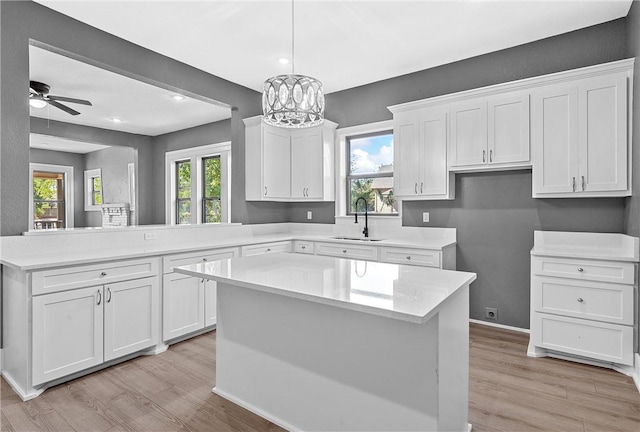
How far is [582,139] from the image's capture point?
2.96m

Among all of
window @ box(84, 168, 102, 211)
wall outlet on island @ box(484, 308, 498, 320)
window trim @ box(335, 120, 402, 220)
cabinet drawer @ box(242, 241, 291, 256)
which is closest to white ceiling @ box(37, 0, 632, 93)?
window trim @ box(335, 120, 402, 220)

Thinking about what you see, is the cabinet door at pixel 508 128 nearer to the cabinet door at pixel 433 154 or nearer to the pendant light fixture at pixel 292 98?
the cabinet door at pixel 433 154

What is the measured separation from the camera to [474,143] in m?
3.51

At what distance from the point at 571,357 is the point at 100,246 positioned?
4.20m

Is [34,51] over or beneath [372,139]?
over

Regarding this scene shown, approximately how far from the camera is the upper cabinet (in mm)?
4547

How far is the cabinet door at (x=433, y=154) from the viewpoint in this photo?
3691 millimetres

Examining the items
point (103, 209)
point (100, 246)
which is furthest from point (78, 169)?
point (100, 246)

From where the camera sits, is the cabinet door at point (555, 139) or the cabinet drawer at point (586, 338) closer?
the cabinet drawer at point (586, 338)

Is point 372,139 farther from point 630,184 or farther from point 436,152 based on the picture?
point 630,184

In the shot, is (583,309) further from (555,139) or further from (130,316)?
(130,316)

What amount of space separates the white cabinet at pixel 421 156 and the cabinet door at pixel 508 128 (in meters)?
0.46

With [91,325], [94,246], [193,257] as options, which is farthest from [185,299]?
[94,246]

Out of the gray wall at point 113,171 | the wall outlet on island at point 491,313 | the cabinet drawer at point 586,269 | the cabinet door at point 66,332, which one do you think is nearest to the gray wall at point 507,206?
the wall outlet on island at point 491,313
